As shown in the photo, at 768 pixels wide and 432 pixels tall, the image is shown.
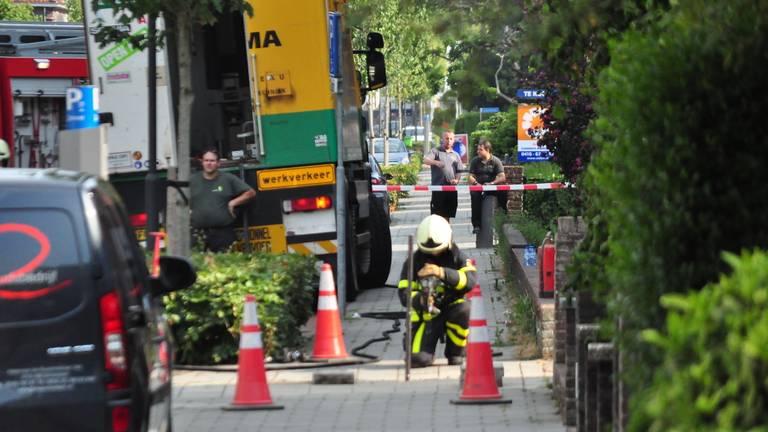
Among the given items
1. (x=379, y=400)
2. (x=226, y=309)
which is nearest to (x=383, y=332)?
(x=226, y=309)

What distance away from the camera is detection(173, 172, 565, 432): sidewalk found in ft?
30.8

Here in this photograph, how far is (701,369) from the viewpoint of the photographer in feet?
9.38

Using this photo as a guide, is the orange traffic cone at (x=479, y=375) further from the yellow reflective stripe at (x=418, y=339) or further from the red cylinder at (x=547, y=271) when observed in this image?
the red cylinder at (x=547, y=271)

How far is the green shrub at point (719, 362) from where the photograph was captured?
9.14 feet

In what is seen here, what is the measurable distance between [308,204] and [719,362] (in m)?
12.0

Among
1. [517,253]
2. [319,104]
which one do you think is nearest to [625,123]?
[319,104]

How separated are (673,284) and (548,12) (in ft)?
9.00

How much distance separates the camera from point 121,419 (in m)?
5.60

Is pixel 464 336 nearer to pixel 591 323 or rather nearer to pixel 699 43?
pixel 591 323

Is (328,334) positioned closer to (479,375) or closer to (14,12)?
(479,375)

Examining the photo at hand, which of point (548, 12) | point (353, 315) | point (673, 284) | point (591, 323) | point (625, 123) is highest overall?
point (548, 12)

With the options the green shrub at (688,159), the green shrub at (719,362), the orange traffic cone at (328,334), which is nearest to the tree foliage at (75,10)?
the orange traffic cone at (328,334)

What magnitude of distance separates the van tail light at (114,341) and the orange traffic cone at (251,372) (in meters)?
4.36

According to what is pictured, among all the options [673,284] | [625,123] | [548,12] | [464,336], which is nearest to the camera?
[673,284]
